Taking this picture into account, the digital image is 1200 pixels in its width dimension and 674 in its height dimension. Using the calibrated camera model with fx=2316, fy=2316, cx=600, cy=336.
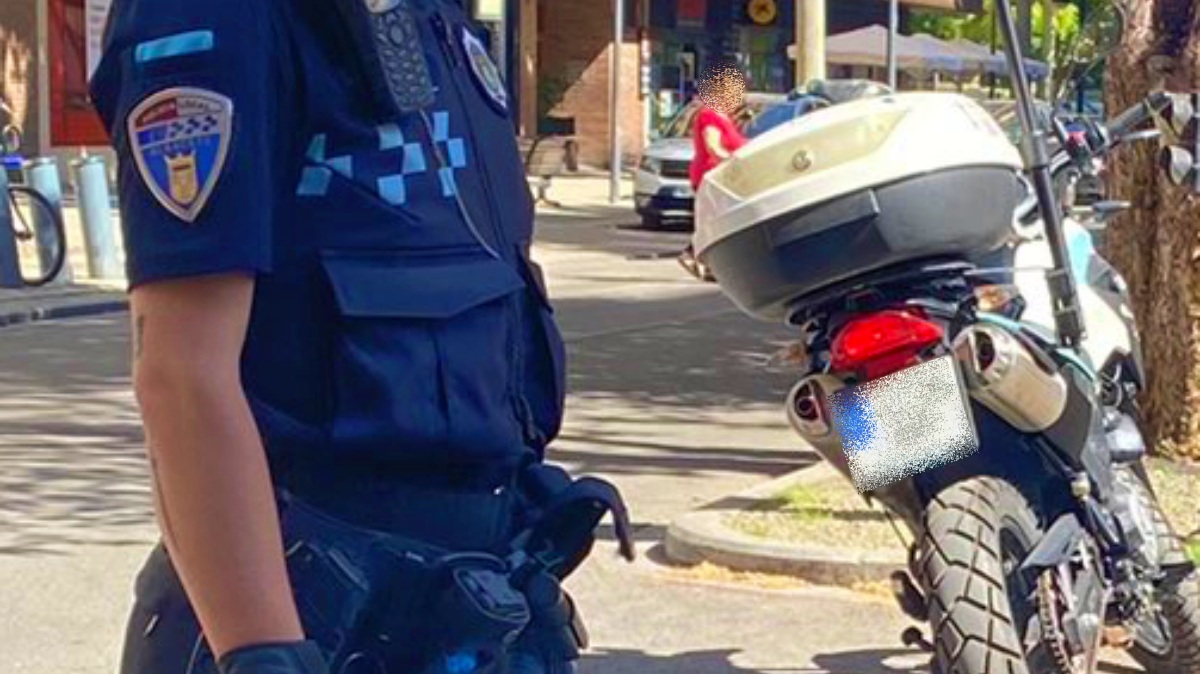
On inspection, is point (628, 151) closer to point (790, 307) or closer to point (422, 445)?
point (790, 307)

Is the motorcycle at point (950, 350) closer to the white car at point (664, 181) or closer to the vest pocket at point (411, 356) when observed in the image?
the vest pocket at point (411, 356)

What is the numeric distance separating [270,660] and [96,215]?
53.7ft

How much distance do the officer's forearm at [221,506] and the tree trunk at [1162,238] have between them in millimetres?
6603

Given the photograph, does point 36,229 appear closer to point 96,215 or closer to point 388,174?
point 96,215

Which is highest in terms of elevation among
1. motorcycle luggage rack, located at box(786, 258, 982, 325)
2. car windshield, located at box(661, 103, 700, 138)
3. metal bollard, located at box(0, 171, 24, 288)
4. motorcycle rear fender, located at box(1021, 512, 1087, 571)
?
motorcycle luggage rack, located at box(786, 258, 982, 325)

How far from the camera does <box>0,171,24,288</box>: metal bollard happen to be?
16.9 m

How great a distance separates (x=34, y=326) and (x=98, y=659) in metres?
9.38

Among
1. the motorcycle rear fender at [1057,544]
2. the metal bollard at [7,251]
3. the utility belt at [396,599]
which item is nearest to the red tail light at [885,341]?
the motorcycle rear fender at [1057,544]

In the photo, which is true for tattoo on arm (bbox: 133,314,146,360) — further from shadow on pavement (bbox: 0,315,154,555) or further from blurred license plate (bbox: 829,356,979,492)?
shadow on pavement (bbox: 0,315,154,555)

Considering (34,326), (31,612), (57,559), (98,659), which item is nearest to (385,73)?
(98,659)

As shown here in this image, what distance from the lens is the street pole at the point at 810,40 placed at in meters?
16.6

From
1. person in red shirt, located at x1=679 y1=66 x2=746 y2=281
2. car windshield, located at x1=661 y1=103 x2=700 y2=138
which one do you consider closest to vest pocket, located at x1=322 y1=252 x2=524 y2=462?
person in red shirt, located at x1=679 y1=66 x2=746 y2=281

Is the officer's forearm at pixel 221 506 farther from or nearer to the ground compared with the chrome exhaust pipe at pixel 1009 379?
farther from the ground

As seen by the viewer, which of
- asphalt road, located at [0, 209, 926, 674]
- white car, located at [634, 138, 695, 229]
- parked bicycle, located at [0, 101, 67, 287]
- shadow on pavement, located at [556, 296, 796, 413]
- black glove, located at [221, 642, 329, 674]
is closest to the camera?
black glove, located at [221, 642, 329, 674]
